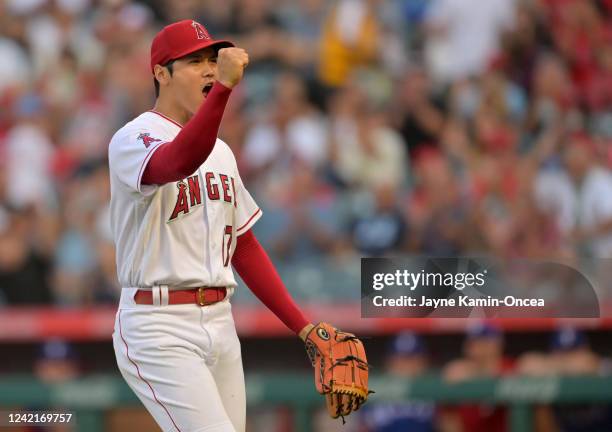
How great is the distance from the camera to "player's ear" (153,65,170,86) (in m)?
3.05

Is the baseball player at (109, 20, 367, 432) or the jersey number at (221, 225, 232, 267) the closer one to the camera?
the baseball player at (109, 20, 367, 432)

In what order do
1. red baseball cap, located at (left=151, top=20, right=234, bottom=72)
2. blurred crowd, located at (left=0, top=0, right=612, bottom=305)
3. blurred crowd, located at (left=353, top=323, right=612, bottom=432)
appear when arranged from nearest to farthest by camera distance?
red baseball cap, located at (left=151, top=20, right=234, bottom=72) < blurred crowd, located at (left=353, top=323, right=612, bottom=432) < blurred crowd, located at (left=0, top=0, right=612, bottom=305)

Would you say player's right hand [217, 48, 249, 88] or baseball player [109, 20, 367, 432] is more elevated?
player's right hand [217, 48, 249, 88]

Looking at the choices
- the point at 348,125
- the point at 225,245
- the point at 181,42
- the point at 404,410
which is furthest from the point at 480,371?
the point at 181,42

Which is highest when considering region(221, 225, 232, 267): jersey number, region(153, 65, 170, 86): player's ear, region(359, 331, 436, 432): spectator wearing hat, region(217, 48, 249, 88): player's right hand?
region(153, 65, 170, 86): player's ear

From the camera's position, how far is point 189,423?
9.16 feet

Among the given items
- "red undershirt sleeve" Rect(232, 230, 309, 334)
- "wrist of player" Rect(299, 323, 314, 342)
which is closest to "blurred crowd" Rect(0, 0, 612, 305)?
"red undershirt sleeve" Rect(232, 230, 309, 334)

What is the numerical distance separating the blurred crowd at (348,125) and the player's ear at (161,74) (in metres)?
3.19

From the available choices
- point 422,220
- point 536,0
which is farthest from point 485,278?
point 536,0

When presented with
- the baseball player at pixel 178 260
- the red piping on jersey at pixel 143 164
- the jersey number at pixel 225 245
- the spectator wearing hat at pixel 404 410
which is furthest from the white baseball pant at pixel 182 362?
the spectator wearing hat at pixel 404 410

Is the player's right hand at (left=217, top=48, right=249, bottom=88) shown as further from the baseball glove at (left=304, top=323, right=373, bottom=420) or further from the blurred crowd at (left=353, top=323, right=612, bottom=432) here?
the blurred crowd at (left=353, top=323, right=612, bottom=432)

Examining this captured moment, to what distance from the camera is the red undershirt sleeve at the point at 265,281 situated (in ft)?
10.3

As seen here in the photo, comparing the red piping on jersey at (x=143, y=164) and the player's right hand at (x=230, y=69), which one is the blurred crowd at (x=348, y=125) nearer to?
the red piping on jersey at (x=143, y=164)

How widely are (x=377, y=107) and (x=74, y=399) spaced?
3.23 metres
